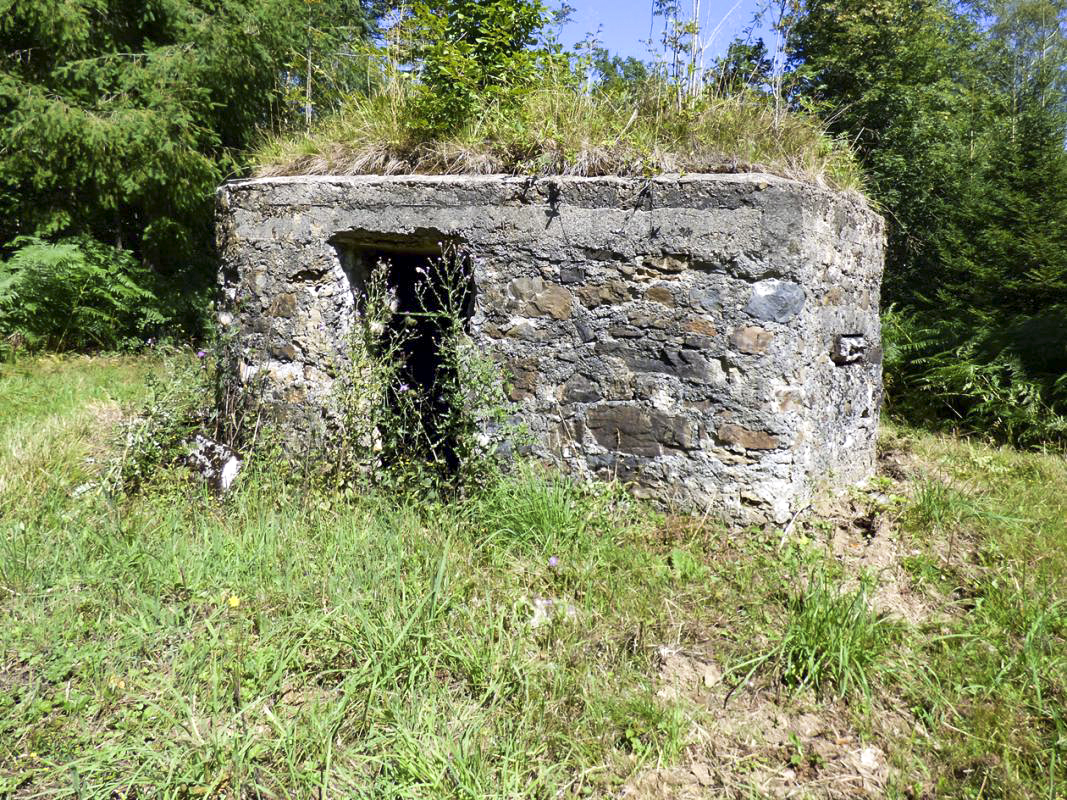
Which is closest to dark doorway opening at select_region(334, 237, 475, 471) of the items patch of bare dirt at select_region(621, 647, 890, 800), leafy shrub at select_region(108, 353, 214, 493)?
leafy shrub at select_region(108, 353, 214, 493)

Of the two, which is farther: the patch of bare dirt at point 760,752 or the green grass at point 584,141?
the green grass at point 584,141

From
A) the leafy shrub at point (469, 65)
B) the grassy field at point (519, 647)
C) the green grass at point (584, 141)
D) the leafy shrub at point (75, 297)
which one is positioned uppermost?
the leafy shrub at point (469, 65)

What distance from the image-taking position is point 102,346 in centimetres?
795

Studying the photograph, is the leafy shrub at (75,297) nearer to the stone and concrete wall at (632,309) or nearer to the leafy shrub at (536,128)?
the leafy shrub at (536,128)

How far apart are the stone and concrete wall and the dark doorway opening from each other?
0.33 ft

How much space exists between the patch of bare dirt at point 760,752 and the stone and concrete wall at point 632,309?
1.17m

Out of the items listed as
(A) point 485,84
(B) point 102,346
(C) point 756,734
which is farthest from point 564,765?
(B) point 102,346

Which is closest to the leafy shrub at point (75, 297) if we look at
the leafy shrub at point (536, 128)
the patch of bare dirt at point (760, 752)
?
the leafy shrub at point (536, 128)

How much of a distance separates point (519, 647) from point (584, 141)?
2.68 m

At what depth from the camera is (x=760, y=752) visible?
236 centimetres

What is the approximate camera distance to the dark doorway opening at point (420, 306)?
12.4ft

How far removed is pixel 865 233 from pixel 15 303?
26.6ft

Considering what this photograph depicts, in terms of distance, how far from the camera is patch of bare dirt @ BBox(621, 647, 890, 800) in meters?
2.22

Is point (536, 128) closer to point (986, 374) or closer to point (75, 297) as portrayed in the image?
point (986, 374)
